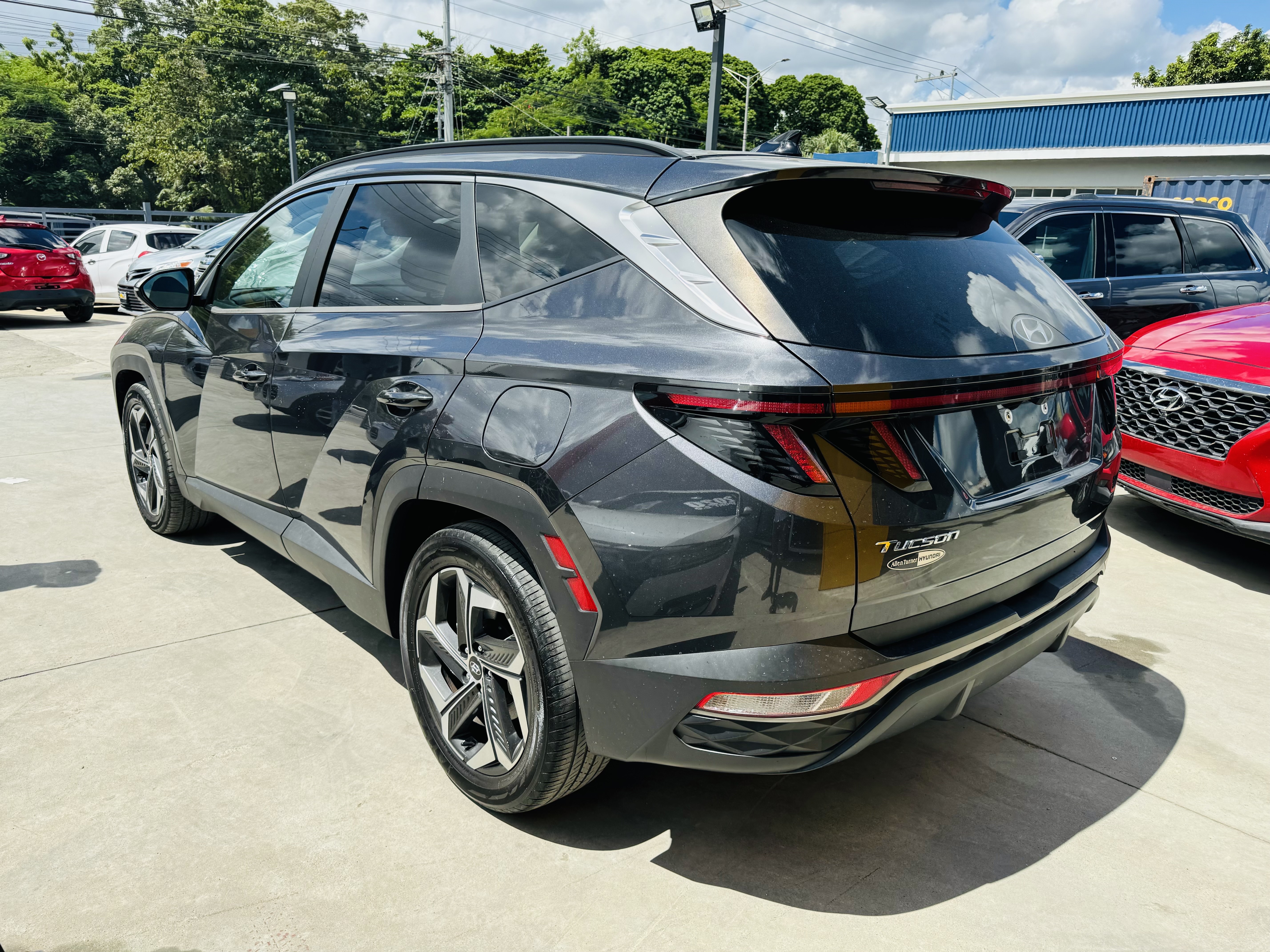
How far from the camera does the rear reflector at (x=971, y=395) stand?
1.88 m

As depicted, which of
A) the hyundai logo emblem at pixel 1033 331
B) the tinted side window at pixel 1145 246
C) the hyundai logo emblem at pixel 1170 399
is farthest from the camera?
the tinted side window at pixel 1145 246

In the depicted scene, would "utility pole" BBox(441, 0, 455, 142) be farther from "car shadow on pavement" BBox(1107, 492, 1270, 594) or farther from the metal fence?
"car shadow on pavement" BBox(1107, 492, 1270, 594)

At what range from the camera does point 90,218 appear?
27.5 meters

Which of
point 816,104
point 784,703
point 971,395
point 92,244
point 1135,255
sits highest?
Answer: point 816,104

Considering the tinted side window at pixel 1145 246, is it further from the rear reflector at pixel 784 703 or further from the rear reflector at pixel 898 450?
the rear reflector at pixel 784 703

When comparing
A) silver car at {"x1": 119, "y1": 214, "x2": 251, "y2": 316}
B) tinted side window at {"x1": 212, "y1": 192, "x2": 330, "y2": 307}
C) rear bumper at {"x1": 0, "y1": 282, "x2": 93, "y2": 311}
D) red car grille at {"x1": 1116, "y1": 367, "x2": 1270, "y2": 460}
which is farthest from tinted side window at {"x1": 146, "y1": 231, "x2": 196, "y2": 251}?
red car grille at {"x1": 1116, "y1": 367, "x2": 1270, "y2": 460}

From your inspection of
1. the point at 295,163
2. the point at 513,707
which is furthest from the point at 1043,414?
the point at 295,163

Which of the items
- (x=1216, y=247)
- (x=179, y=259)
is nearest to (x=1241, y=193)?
(x=1216, y=247)

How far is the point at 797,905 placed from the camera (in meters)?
2.24

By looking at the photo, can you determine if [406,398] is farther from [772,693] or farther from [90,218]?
[90,218]

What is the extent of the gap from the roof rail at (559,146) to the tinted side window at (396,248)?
0.16m

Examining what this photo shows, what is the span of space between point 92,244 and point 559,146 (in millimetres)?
17820

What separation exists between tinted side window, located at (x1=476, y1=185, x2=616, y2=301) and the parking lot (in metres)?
1.46

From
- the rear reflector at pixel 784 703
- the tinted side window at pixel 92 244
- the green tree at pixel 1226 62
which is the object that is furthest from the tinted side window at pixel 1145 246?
the green tree at pixel 1226 62
